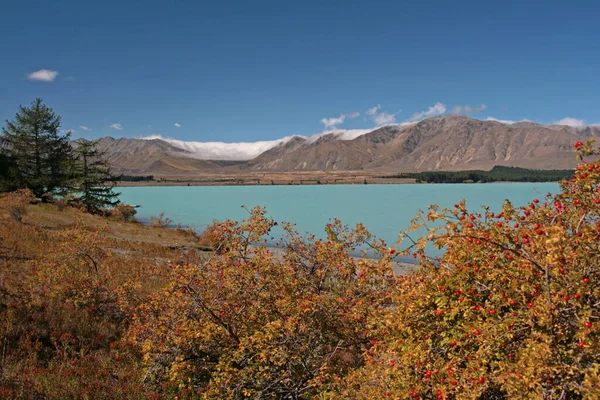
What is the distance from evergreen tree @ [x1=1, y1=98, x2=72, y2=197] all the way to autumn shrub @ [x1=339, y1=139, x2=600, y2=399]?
5210 centimetres

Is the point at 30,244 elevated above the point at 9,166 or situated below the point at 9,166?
below

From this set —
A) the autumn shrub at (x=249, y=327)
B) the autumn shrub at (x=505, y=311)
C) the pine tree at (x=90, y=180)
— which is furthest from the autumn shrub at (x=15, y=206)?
the autumn shrub at (x=505, y=311)

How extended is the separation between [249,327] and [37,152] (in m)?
52.2

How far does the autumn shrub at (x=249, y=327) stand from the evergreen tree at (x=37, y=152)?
47.0 metres

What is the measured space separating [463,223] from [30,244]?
2488 centimetres

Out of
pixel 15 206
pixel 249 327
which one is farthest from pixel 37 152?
pixel 249 327

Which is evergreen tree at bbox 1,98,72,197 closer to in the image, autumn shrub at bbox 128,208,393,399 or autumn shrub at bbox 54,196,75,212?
autumn shrub at bbox 54,196,75,212

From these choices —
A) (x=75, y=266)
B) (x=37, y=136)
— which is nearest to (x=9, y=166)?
(x=37, y=136)

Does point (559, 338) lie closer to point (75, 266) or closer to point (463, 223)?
point (463, 223)

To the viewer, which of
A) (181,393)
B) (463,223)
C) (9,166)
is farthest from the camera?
(9,166)

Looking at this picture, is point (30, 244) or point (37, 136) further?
point (37, 136)

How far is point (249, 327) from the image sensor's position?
8750 millimetres

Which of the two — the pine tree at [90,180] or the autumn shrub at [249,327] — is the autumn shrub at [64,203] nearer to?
the pine tree at [90,180]

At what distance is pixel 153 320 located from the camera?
10.1m
